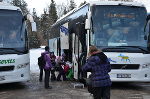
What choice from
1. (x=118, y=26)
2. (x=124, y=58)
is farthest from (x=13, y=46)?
(x=124, y=58)

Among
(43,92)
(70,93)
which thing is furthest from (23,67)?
(70,93)

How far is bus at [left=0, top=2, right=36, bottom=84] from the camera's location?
14062 millimetres

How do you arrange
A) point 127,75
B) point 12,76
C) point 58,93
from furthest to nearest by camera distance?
point 12,76, point 127,75, point 58,93

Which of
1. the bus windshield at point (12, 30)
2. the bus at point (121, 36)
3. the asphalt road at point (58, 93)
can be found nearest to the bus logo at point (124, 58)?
the bus at point (121, 36)

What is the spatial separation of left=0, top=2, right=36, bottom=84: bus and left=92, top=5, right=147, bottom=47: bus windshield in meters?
2.91

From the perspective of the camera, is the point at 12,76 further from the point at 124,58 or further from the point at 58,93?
the point at 124,58

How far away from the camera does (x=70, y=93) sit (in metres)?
13.3

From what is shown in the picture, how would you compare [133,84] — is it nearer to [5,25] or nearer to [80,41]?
[80,41]

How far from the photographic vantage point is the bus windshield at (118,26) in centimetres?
1417

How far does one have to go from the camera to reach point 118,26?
47.3 feet

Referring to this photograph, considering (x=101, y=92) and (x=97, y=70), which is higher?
(x=97, y=70)

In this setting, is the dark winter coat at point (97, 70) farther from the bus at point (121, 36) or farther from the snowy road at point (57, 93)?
the bus at point (121, 36)

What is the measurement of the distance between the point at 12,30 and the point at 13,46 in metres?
0.69

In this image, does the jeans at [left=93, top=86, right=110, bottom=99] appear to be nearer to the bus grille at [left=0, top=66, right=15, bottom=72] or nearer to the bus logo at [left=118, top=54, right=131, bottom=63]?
the bus logo at [left=118, top=54, right=131, bottom=63]
